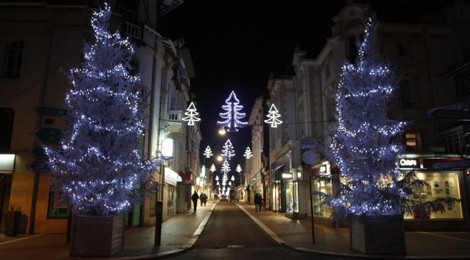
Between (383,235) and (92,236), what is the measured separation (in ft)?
27.9

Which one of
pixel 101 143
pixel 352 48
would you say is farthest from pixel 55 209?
pixel 352 48

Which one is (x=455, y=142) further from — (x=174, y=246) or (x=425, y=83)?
(x=174, y=246)

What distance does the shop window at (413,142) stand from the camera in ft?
62.5

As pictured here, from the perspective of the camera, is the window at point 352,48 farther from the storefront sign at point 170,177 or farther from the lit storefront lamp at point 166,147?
the storefront sign at point 170,177

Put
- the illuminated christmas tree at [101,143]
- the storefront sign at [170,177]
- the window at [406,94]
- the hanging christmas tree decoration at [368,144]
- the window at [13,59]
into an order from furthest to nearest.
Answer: the storefront sign at [170,177]
the window at [406,94]
the window at [13,59]
the hanging christmas tree decoration at [368,144]
the illuminated christmas tree at [101,143]

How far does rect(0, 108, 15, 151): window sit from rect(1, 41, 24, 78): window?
1.84 m

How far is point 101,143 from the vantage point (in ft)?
37.6

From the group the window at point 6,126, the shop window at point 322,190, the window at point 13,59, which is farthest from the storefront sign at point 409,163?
the window at point 13,59

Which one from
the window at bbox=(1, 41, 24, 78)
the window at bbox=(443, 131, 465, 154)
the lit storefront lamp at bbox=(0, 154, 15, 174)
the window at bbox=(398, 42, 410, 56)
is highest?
the window at bbox=(398, 42, 410, 56)

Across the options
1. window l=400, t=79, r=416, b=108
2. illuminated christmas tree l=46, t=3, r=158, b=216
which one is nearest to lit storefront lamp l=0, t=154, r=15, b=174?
illuminated christmas tree l=46, t=3, r=158, b=216

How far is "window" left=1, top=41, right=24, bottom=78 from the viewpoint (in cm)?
1841

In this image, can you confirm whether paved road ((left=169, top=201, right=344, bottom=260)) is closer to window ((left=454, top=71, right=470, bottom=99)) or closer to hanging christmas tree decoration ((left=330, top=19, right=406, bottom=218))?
hanging christmas tree decoration ((left=330, top=19, right=406, bottom=218))

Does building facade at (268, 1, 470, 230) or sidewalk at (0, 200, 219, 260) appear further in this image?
building facade at (268, 1, 470, 230)

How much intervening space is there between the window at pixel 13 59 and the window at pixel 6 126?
72.6 inches
